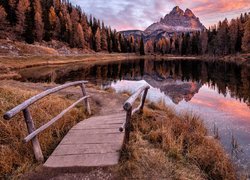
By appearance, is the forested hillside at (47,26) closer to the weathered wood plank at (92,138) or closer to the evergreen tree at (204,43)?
the evergreen tree at (204,43)

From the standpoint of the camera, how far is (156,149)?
19.6 feet

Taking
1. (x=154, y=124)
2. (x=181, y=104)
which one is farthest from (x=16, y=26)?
(x=154, y=124)

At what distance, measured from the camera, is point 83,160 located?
517 cm

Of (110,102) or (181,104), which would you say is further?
(181,104)

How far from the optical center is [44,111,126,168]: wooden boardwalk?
5.11 metres

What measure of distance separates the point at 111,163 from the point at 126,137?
0.83 m

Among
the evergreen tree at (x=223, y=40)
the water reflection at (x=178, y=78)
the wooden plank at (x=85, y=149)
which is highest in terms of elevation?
the evergreen tree at (x=223, y=40)

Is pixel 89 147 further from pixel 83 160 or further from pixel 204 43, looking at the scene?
pixel 204 43

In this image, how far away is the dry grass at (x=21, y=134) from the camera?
201 inches

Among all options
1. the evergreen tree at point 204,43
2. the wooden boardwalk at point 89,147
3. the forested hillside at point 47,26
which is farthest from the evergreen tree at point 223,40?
the wooden boardwalk at point 89,147

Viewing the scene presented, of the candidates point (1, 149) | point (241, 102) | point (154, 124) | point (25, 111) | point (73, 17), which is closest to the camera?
point (25, 111)

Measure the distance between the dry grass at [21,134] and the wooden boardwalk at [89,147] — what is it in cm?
43

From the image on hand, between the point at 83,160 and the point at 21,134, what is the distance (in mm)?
2120

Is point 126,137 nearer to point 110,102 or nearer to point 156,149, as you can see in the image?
point 156,149
